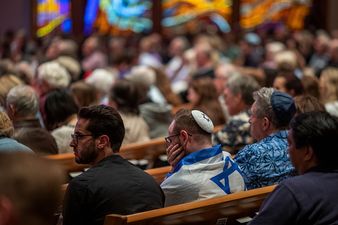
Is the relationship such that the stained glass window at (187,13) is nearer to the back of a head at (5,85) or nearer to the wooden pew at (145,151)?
the back of a head at (5,85)

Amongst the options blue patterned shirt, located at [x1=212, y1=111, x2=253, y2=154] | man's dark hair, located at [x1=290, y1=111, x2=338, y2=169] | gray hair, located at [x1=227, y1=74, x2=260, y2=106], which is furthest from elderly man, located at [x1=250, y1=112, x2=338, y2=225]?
gray hair, located at [x1=227, y1=74, x2=260, y2=106]

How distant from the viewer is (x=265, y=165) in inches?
185

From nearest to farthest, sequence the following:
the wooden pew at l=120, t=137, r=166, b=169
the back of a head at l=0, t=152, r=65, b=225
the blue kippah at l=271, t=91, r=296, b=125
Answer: the back of a head at l=0, t=152, r=65, b=225, the blue kippah at l=271, t=91, r=296, b=125, the wooden pew at l=120, t=137, r=166, b=169

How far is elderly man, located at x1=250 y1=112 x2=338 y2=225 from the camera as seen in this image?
11.5ft

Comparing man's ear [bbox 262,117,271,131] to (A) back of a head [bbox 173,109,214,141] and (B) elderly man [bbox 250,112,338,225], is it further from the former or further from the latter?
(B) elderly man [bbox 250,112,338,225]

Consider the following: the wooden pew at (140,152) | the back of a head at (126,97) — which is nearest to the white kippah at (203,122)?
the wooden pew at (140,152)

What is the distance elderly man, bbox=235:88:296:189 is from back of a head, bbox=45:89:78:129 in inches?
73.2

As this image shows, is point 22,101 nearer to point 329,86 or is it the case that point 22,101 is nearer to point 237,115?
point 237,115

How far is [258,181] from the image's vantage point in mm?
4707

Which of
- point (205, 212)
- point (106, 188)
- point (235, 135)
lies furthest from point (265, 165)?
point (235, 135)

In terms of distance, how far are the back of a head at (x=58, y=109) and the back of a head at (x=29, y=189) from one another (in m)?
4.00

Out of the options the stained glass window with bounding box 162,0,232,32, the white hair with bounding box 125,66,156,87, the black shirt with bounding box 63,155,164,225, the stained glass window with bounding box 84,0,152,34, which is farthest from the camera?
the stained glass window with bounding box 162,0,232,32

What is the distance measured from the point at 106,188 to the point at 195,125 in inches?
27.5

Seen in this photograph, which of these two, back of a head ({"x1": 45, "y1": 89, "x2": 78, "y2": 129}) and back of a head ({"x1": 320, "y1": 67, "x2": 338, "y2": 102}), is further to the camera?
back of a head ({"x1": 320, "y1": 67, "x2": 338, "y2": 102})
